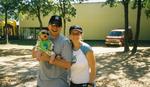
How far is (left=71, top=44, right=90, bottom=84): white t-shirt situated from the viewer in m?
4.97

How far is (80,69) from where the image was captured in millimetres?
4996

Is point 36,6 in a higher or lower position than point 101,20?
higher

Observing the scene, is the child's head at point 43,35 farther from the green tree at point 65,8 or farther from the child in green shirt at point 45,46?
the green tree at point 65,8

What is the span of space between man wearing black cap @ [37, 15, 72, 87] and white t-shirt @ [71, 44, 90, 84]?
30 cm

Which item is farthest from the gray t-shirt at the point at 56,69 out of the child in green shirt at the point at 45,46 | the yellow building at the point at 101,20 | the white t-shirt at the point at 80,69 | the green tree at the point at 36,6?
the yellow building at the point at 101,20

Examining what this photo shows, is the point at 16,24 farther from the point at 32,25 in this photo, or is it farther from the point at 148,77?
the point at 148,77

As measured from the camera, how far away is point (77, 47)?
498 centimetres

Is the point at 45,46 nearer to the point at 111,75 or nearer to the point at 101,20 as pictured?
the point at 111,75

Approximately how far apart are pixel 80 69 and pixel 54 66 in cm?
52

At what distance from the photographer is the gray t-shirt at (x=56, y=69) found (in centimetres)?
463

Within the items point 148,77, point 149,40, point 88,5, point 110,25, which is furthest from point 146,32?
point 148,77

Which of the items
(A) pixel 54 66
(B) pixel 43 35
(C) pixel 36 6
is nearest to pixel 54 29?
(B) pixel 43 35

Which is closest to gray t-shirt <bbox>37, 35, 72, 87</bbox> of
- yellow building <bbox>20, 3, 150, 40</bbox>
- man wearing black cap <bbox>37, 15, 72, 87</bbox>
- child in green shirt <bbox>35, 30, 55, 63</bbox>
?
man wearing black cap <bbox>37, 15, 72, 87</bbox>

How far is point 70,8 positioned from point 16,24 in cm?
1942
